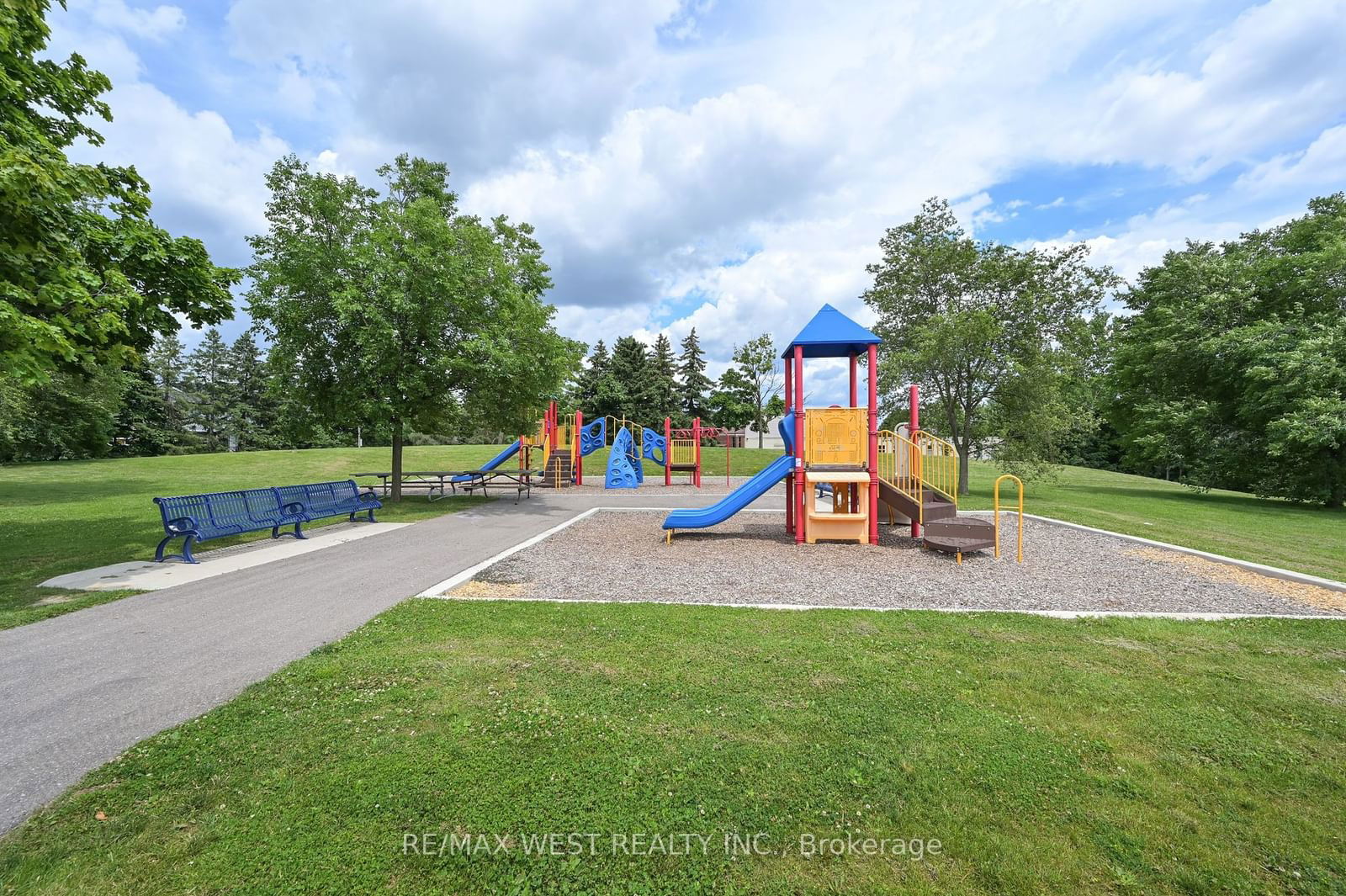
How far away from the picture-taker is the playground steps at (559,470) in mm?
21753

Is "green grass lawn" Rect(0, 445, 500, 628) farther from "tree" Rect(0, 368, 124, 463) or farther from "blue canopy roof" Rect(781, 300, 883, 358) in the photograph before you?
"blue canopy roof" Rect(781, 300, 883, 358)

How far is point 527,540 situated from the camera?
9.96 meters

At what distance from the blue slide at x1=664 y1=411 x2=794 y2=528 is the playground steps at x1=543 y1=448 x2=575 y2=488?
12.2 m

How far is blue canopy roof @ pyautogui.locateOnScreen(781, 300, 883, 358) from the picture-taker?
10.0 metres

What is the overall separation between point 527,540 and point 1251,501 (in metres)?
27.3

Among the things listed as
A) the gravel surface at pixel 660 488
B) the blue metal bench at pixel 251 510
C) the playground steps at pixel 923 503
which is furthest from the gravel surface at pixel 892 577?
the gravel surface at pixel 660 488

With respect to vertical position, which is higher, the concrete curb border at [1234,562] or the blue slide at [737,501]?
the blue slide at [737,501]

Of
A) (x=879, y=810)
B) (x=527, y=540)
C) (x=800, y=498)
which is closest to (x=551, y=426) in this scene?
(x=527, y=540)

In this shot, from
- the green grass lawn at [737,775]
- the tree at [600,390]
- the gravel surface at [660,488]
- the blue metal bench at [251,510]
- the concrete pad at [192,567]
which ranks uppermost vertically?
the tree at [600,390]

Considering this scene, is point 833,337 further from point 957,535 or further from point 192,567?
Result: point 192,567

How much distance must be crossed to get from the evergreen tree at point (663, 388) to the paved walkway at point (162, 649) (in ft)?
144

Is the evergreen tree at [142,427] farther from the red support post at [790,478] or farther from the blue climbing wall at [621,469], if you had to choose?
the red support post at [790,478]

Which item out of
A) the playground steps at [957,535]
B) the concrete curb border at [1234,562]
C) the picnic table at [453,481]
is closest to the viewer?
the concrete curb border at [1234,562]

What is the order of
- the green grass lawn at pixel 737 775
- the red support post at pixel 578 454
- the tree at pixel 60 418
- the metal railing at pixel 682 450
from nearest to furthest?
the green grass lawn at pixel 737 775 < the red support post at pixel 578 454 < the tree at pixel 60 418 < the metal railing at pixel 682 450
